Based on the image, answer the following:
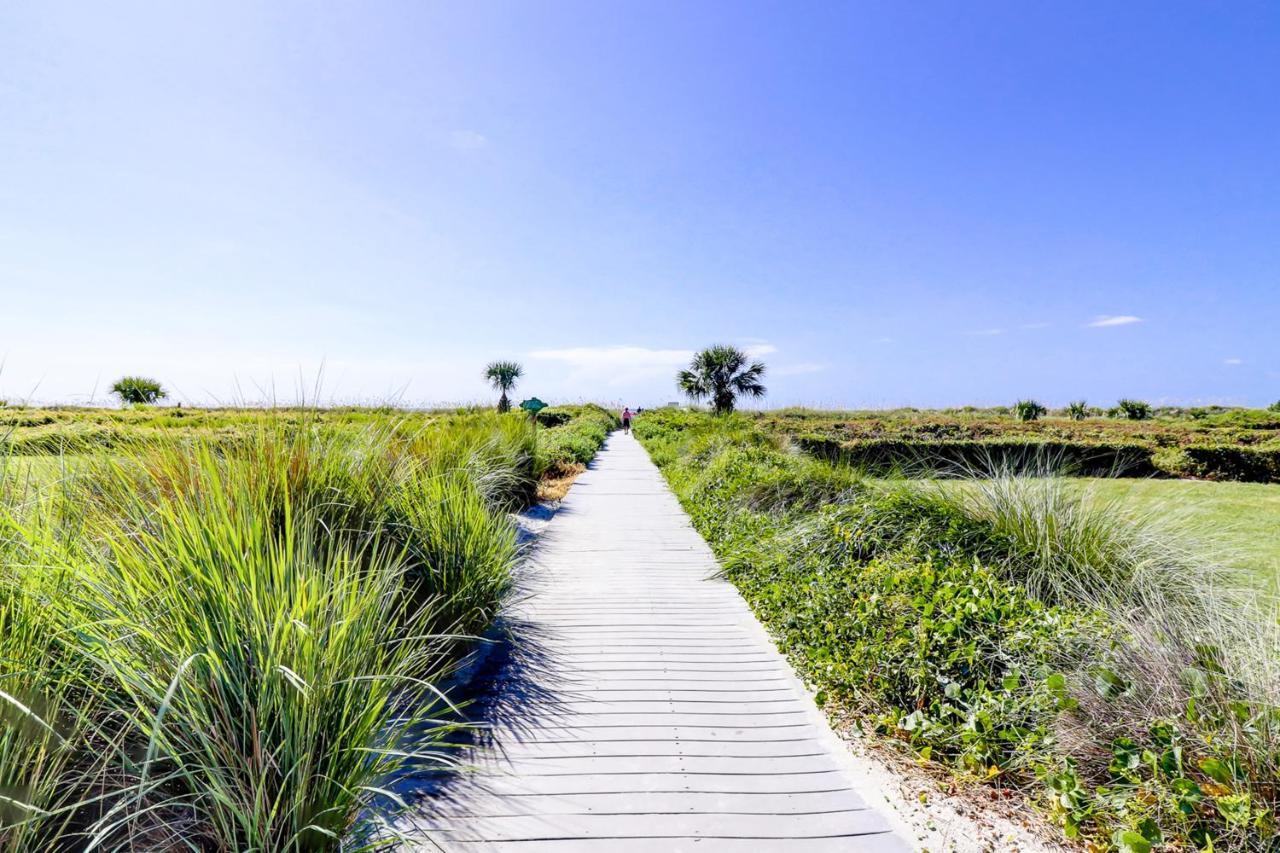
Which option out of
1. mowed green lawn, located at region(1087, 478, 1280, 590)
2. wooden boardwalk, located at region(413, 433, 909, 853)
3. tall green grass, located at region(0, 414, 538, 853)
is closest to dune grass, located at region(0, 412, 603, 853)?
tall green grass, located at region(0, 414, 538, 853)

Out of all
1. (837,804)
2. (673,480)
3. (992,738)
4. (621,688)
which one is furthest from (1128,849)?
(673,480)

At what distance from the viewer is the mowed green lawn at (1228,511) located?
4953 millimetres

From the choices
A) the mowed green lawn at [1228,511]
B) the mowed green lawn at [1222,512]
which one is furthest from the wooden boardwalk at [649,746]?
the mowed green lawn at [1228,511]

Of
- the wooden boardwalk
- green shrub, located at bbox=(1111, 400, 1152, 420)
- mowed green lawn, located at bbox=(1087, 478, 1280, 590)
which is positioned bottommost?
the wooden boardwalk

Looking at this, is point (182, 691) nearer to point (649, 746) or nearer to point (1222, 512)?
point (649, 746)

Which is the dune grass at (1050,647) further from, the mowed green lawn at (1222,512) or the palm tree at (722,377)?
the palm tree at (722,377)

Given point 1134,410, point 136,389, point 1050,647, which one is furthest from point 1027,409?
point 136,389

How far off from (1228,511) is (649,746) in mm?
12072

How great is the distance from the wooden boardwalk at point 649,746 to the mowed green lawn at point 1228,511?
329 centimetres

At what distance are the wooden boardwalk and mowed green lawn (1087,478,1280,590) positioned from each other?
3294 mm

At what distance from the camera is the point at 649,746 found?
301 cm

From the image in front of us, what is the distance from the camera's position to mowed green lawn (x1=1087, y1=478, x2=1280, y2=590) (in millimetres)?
4953

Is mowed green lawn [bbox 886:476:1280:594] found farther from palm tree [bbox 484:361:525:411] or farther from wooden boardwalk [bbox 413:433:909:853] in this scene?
palm tree [bbox 484:361:525:411]

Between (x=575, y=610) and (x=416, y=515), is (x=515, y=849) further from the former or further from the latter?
(x=575, y=610)
